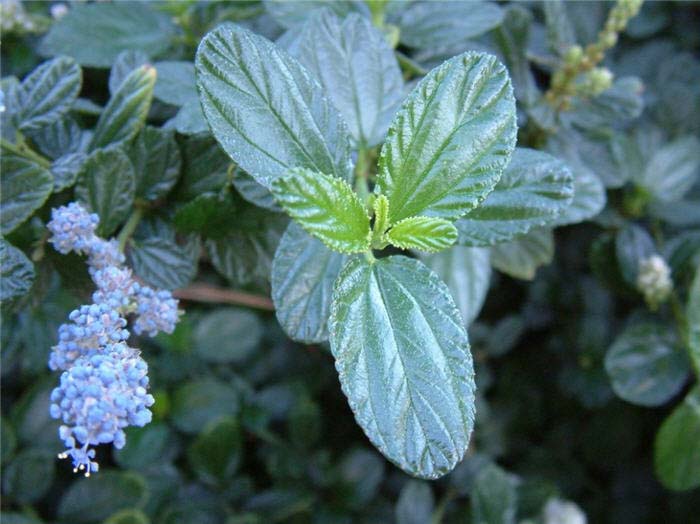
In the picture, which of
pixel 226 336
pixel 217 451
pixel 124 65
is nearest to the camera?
pixel 124 65

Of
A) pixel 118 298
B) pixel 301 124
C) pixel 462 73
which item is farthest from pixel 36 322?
pixel 462 73

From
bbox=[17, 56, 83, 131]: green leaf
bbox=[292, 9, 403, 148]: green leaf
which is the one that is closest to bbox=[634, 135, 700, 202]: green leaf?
bbox=[292, 9, 403, 148]: green leaf

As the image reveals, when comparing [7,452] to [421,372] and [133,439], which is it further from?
[421,372]

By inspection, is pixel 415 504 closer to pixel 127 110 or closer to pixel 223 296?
pixel 223 296

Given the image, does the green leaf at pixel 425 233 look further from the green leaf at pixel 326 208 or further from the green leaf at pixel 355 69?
the green leaf at pixel 355 69

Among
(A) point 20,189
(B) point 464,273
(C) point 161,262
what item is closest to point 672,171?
(B) point 464,273

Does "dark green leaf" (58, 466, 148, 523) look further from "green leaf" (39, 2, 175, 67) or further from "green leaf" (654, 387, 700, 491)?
"green leaf" (654, 387, 700, 491)

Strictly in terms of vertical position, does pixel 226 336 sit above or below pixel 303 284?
below
